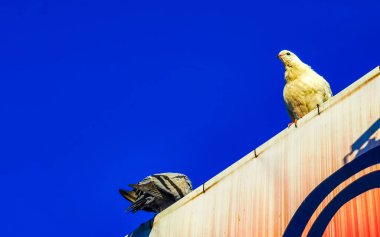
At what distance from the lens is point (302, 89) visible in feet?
33.8

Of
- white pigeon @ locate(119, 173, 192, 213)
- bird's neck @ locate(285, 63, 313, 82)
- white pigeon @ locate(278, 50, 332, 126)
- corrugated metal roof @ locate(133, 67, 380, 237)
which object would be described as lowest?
corrugated metal roof @ locate(133, 67, 380, 237)

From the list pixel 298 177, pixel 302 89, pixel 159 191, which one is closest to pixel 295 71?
pixel 302 89

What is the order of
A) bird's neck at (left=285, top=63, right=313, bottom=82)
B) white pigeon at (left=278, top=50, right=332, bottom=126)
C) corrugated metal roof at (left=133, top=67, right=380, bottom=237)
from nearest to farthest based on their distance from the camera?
corrugated metal roof at (left=133, top=67, right=380, bottom=237) → white pigeon at (left=278, top=50, right=332, bottom=126) → bird's neck at (left=285, top=63, right=313, bottom=82)

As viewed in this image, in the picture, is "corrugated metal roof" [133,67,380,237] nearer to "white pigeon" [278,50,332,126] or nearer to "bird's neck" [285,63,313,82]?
"white pigeon" [278,50,332,126]

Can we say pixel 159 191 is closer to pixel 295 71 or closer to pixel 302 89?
pixel 302 89

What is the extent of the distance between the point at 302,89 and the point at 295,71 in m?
0.62

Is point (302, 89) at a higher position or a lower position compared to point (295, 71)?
lower

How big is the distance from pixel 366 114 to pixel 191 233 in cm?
316

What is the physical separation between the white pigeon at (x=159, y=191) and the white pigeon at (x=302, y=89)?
6.46ft

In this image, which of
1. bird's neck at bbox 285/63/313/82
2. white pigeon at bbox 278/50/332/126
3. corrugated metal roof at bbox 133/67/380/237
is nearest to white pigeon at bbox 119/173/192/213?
corrugated metal roof at bbox 133/67/380/237

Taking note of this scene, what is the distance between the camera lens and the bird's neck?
1077cm

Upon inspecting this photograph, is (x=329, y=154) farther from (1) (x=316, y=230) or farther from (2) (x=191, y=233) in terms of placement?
(2) (x=191, y=233)

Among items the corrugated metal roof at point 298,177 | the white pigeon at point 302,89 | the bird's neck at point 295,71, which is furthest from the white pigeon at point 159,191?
the bird's neck at point 295,71

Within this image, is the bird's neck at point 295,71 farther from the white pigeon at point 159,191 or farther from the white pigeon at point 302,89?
the white pigeon at point 159,191
